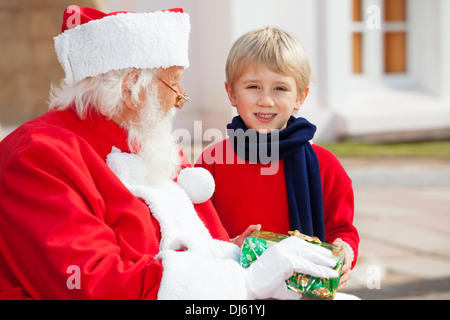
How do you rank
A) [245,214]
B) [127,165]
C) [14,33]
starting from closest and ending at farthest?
1. [127,165]
2. [245,214]
3. [14,33]

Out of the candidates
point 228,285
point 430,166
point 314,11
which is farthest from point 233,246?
point 314,11

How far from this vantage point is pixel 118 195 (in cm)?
173

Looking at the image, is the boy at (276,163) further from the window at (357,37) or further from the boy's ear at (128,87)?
the window at (357,37)

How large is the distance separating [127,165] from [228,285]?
1.52 ft

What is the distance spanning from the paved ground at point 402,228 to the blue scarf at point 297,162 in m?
1.11

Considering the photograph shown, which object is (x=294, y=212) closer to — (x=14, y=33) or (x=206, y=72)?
(x=14, y=33)

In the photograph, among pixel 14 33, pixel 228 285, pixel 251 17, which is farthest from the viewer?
pixel 251 17

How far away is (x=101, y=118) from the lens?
1882 mm

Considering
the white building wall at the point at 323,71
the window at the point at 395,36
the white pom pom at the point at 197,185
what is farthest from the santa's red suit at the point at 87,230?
the window at the point at 395,36

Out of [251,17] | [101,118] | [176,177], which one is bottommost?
[176,177]

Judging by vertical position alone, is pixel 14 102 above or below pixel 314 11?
below

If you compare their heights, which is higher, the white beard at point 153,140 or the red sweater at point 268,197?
the white beard at point 153,140

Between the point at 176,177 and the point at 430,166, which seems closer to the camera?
the point at 176,177

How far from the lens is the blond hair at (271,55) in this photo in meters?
2.14
